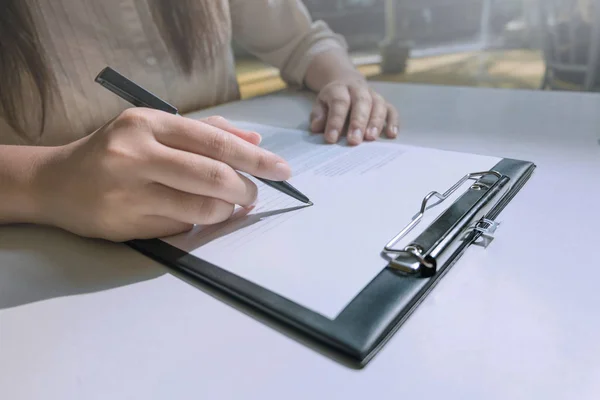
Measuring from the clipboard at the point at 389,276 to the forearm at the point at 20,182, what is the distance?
0.09 m

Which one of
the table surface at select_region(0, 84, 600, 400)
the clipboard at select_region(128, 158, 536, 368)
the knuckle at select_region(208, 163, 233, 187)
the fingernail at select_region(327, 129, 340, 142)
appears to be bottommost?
the table surface at select_region(0, 84, 600, 400)

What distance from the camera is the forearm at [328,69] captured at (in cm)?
69

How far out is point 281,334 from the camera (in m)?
0.23

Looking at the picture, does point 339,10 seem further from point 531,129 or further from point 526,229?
point 526,229

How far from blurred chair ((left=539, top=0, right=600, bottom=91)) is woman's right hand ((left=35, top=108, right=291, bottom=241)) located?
3.08ft

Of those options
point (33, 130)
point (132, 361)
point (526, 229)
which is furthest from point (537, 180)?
point (33, 130)

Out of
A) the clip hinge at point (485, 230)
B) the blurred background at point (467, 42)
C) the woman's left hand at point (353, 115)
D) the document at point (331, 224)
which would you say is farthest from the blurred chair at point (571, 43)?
the clip hinge at point (485, 230)

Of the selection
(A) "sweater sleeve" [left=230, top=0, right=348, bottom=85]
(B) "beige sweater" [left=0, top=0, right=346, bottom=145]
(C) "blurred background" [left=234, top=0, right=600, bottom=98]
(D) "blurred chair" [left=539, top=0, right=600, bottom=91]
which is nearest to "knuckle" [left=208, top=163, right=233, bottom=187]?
(B) "beige sweater" [left=0, top=0, right=346, bottom=145]

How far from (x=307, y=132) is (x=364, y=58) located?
2.75 feet

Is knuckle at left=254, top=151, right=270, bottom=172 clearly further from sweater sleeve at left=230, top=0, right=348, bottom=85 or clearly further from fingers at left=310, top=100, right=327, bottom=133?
sweater sleeve at left=230, top=0, right=348, bottom=85

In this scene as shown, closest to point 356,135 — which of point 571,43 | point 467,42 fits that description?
point 571,43

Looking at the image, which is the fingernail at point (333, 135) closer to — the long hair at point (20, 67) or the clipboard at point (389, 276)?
the clipboard at point (389, 276)

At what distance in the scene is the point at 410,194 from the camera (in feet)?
1.14

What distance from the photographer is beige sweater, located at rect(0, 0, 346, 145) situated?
22.7 inches
